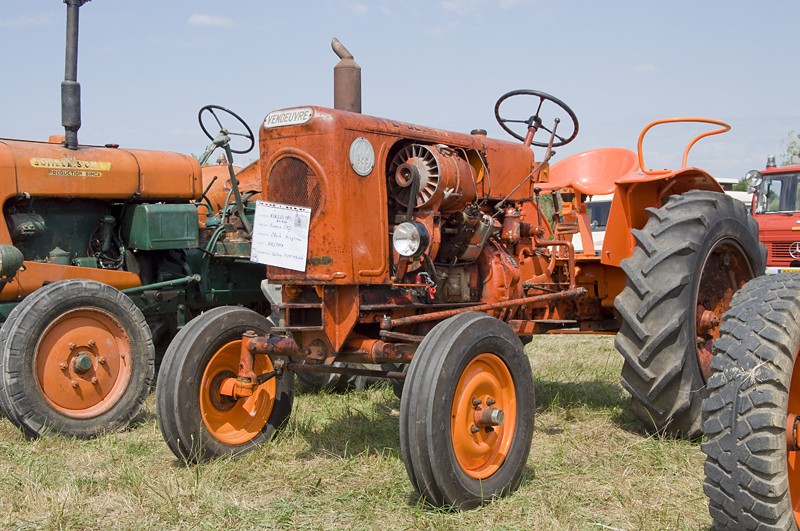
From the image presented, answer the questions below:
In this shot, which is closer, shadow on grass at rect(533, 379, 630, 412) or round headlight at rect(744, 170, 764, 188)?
shadow on grass at rect(533, 379, 630, 412)

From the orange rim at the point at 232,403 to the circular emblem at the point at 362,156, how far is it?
1212 millimetres

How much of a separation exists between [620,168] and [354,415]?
9.65 ft

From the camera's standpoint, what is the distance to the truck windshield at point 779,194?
10.4 meters

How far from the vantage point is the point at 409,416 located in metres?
3.10

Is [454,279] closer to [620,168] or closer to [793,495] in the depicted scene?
[793,495]

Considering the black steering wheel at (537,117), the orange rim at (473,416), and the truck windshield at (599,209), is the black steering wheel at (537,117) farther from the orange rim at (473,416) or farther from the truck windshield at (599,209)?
the truck windshield at (599,209)

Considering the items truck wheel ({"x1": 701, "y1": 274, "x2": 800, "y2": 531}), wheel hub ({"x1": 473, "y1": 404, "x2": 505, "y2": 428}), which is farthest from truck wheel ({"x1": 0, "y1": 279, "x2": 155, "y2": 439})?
truck wheel ({"x1": 701, "y1": 274, "x2": 800, "y2": 531})

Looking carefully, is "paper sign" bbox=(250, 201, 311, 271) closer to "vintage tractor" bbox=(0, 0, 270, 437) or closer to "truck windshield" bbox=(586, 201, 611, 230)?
"vintage tractor" bbox=(0, 0, 270, 437)

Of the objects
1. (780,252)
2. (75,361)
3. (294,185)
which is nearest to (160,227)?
(75,361)

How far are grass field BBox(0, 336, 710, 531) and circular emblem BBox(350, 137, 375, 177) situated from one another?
1.48m

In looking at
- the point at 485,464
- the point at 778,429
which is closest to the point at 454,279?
the point at 485,464

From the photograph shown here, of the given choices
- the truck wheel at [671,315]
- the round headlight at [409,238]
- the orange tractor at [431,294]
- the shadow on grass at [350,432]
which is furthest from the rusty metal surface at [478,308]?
the shadow on grass at [350,432]

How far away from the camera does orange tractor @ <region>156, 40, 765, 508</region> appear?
335 cm

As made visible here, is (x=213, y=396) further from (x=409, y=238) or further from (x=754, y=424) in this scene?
(x=754, y=424)
